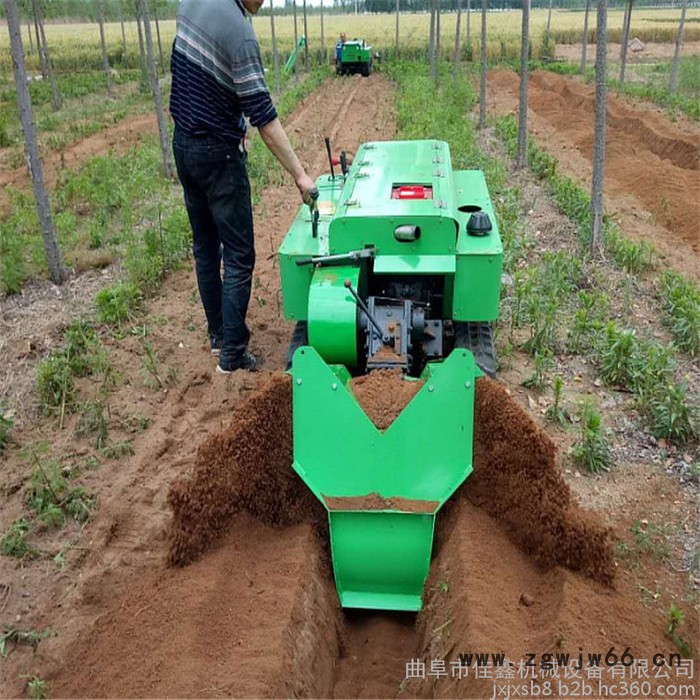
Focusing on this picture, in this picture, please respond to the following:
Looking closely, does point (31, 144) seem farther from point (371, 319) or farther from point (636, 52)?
point (636, 52)

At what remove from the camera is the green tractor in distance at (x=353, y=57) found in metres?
25.4

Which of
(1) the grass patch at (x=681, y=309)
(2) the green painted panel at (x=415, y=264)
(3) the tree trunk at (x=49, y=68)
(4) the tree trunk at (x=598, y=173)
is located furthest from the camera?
(3) the tree trunk at (x=49, y=68)

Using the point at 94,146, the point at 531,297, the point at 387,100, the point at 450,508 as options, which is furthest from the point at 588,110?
the point at 450,508

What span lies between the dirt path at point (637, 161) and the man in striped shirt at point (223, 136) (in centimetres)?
473

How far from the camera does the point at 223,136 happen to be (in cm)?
460

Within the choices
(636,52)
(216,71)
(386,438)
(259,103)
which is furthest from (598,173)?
(636,52)

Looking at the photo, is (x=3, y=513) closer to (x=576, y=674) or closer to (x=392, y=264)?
(x=392, y=264)

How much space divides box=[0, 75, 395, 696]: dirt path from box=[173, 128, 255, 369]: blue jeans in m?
0.48

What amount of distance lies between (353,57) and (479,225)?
23177 mm

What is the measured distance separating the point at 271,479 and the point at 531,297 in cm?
314

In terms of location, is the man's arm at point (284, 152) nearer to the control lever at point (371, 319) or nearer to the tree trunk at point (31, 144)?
the control lever at point (371, 319)

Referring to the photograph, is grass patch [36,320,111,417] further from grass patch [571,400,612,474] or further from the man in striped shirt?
grass patch [571,400,612,474]

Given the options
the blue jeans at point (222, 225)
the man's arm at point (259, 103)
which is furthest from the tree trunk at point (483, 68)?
the man's arm at point (259, 103)

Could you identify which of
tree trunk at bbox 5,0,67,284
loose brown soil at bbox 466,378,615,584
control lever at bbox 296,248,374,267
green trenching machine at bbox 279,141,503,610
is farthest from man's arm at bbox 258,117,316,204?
tree trunk at bbox 5,0,67,284
